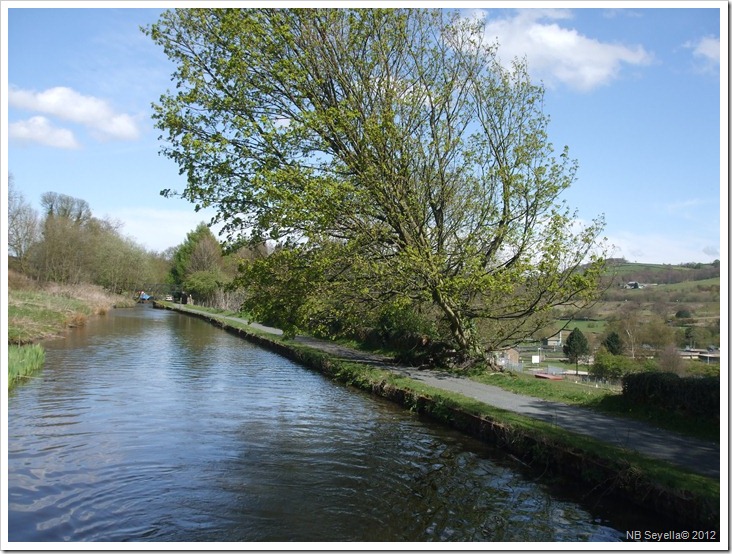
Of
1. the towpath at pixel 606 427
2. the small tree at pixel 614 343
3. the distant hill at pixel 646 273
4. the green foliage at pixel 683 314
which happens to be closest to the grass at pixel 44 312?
the towpath at pixel 606 427

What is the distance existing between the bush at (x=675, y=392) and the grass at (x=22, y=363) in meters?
14.6

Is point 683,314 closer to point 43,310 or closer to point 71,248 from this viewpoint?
point 43,310

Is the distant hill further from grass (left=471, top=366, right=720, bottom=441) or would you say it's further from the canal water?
the canal water

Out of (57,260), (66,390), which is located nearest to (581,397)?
(66,390)

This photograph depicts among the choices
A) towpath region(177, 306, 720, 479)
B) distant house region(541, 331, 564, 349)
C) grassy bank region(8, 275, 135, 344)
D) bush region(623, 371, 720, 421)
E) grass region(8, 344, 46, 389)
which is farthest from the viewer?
grassy bank region(8, 275, 135, 344)

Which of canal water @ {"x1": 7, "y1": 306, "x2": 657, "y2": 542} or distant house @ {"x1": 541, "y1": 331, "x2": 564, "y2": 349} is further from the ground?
distant house @ {"x1": 541, "y1": 331, "x2": 564, "y2": 349}

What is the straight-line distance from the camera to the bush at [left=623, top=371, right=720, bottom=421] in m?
10.2

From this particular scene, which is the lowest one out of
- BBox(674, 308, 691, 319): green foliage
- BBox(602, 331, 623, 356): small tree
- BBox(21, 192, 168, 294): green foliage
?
BBox(602, 331, 623, 356): small tree

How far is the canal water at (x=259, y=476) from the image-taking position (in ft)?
24.2

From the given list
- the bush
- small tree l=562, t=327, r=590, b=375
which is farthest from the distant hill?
small tree l=562, t=327, r=590, b=375

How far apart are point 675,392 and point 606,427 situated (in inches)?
57.2

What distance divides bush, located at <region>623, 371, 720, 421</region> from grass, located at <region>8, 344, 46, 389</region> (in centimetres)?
1463

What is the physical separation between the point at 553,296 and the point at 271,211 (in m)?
8.01

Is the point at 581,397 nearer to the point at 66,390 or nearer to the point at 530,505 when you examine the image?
the point at 530,505
